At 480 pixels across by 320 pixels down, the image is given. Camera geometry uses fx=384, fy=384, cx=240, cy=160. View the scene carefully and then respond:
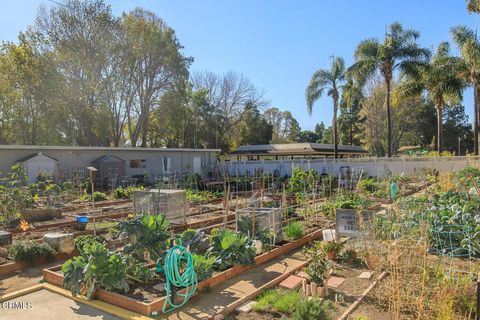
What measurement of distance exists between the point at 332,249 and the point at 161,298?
3204 millimetres

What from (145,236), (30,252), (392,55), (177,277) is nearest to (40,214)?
(30,252)

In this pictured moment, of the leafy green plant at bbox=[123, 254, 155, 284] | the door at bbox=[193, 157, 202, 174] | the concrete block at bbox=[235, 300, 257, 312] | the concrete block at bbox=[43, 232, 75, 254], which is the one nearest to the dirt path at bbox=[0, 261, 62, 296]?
the concrete block at bbox=[43, 232, 75, 254]

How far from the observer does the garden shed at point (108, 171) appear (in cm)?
2256

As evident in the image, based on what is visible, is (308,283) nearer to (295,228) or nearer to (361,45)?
(295,228)

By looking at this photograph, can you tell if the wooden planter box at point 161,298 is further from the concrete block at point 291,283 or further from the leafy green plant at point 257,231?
the concrete block at point 291,283

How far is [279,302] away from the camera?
468 cm

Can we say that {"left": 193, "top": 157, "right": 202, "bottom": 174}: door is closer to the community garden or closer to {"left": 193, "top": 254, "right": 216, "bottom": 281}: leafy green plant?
the community garden

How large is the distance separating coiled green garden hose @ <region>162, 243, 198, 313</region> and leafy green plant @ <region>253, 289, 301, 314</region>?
0.90 metres

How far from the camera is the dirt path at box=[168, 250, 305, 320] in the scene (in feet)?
15.9

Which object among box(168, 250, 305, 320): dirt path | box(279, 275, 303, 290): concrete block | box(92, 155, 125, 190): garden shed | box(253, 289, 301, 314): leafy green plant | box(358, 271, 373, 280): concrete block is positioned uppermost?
box(92, 155, 125, 190): garden shed

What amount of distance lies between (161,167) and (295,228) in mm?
19831

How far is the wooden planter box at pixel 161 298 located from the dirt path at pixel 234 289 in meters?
0.09

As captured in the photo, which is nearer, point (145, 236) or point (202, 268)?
point (202, 268)

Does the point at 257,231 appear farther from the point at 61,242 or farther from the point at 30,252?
the point at 30,252
